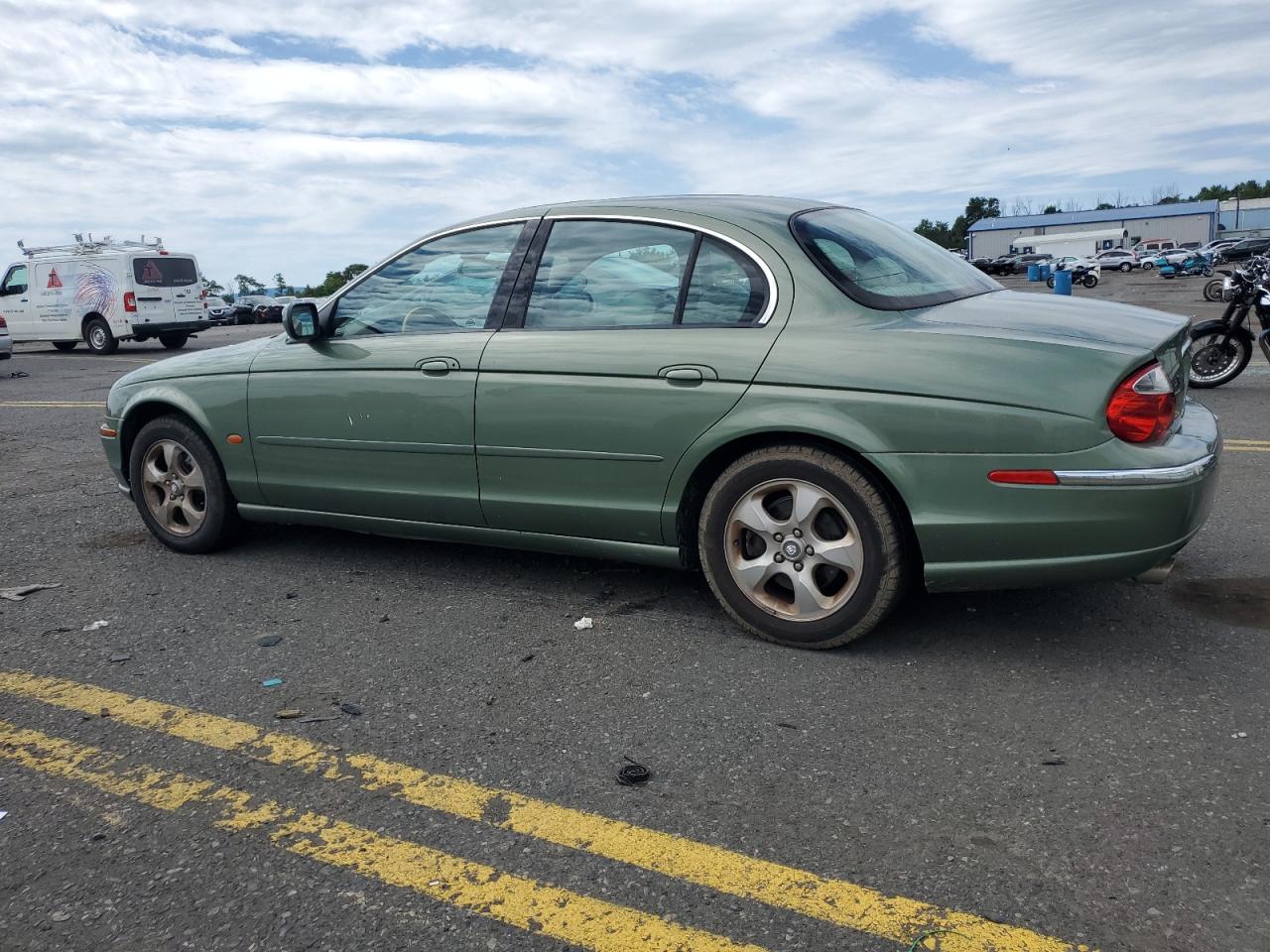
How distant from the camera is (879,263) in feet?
12.9

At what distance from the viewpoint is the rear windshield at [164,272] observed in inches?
806

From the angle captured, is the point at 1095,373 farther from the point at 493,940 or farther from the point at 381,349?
the point at 381,349

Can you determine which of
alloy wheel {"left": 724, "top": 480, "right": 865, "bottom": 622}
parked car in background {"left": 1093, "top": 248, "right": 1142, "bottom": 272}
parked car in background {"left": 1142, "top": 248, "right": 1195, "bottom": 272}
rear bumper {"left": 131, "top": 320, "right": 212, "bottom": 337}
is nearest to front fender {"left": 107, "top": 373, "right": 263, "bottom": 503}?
alloy wheel {"left": 724, "top": 480, "right": 865, "bottom": 622}

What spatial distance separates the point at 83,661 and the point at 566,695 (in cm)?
177

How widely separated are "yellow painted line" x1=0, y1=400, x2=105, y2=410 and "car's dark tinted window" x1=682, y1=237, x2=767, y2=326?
8.98 meters

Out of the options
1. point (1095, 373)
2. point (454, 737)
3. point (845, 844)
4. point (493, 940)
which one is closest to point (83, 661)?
point (454, 737)

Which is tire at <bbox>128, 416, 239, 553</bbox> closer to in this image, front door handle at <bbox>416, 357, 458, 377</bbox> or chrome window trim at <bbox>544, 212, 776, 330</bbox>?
front door handle at <bbox>416, 357, 458, 377</bbox>

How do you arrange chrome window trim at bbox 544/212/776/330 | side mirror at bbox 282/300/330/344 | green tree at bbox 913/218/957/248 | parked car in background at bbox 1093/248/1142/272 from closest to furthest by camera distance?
chrome window trim at bbox 544/212/776/330 < side mirror at bbox 282/300/330/344 < parked car in background at bbox 1093/248/1142/272 < green tree at bbox 913/218/957/248

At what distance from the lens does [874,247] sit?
4.04 meters

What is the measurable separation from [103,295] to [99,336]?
0.84 metres

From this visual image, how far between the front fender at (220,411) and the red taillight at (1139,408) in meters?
3.49

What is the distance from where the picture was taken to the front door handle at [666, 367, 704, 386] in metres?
3.66

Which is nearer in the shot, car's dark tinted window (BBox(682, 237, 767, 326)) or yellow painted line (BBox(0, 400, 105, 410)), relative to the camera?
car's dark tinted window (BBox(682, 237, 767, 326))

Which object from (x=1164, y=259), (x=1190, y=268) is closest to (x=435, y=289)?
(x=1190, y=268)
